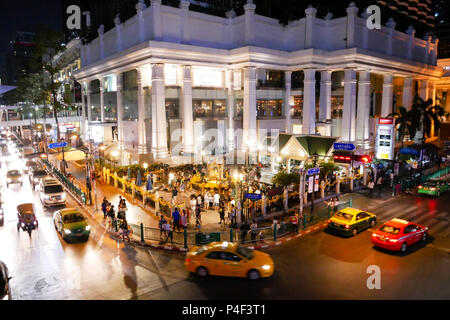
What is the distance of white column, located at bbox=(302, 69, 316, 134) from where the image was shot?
4197 cm

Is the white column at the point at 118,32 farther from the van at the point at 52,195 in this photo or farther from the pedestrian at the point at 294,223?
the pedestrian at the point at 294,223

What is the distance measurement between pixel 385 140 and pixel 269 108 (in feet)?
57.5

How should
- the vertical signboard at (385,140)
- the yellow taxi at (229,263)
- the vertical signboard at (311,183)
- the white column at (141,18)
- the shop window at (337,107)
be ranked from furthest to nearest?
the shop window at (337,107)
the white column at (141,18)
the vertical signboard at (385,140)
the vertical signboard at (311,183)
the yellow taxi at (229,263)

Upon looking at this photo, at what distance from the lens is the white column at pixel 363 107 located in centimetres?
4353

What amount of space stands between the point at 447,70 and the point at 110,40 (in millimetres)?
64430

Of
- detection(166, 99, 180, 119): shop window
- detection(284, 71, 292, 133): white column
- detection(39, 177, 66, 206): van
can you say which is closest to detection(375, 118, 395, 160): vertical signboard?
detection(284, 71, 292, 133): white column

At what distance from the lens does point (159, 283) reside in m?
14.0

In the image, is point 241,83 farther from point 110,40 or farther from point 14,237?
point 14,237

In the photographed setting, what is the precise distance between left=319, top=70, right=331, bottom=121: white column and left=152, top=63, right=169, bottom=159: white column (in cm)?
2058

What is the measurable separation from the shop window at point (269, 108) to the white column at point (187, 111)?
9826mm

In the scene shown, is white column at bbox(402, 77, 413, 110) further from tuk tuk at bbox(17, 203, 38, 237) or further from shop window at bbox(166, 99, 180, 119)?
tuk tuk at bbox(17, 203, 38, 237)

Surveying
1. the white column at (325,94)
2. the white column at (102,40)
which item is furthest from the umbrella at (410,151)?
the white column at (102,40)

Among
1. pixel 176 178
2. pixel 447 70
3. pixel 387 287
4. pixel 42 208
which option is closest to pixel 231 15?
pixel 176 178

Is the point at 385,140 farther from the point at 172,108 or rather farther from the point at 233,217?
the point at 172,108
